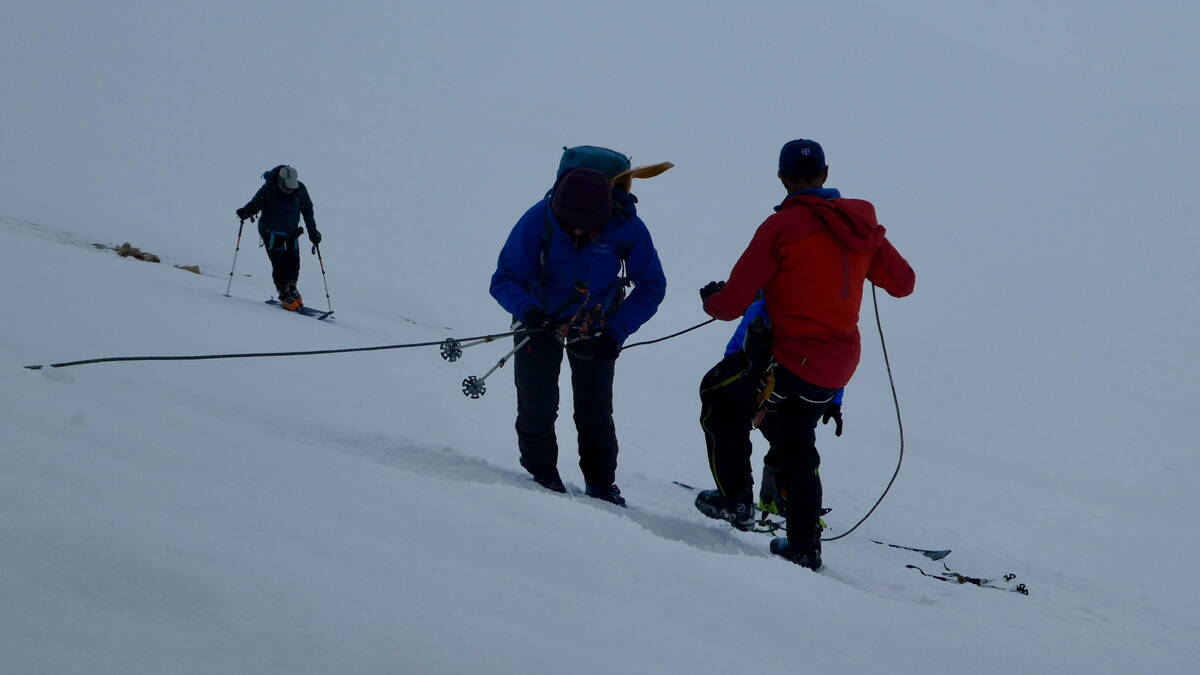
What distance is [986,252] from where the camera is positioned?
26109mm

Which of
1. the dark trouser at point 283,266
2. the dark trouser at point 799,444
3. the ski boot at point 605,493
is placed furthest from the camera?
the dark trouser at point 283,266

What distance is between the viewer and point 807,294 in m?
4.11

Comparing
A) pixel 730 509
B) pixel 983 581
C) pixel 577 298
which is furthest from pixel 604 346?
pixel 983 581

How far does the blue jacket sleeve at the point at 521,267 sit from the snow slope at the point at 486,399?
101cm

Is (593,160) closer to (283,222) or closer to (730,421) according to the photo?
(730,421)

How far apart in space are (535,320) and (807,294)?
144 cm

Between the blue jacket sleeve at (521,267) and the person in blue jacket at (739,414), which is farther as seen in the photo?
the blue jacket sleeve at (521,267)

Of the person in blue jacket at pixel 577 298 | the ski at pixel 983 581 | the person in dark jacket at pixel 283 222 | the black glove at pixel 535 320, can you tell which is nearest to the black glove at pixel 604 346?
the person in blue jacket at pixel 577 298

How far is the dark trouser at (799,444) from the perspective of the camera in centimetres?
428

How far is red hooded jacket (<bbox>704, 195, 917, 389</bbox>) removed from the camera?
159 inches

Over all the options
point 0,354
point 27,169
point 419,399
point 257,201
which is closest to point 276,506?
point 0,354

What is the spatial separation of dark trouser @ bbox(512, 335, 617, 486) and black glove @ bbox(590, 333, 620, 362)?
56 millimetres

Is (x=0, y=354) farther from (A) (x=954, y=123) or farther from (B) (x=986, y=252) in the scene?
(A) (x=954, y=123)

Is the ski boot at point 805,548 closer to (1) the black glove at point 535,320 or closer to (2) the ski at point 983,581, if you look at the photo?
(2) the ski at point 983,581
